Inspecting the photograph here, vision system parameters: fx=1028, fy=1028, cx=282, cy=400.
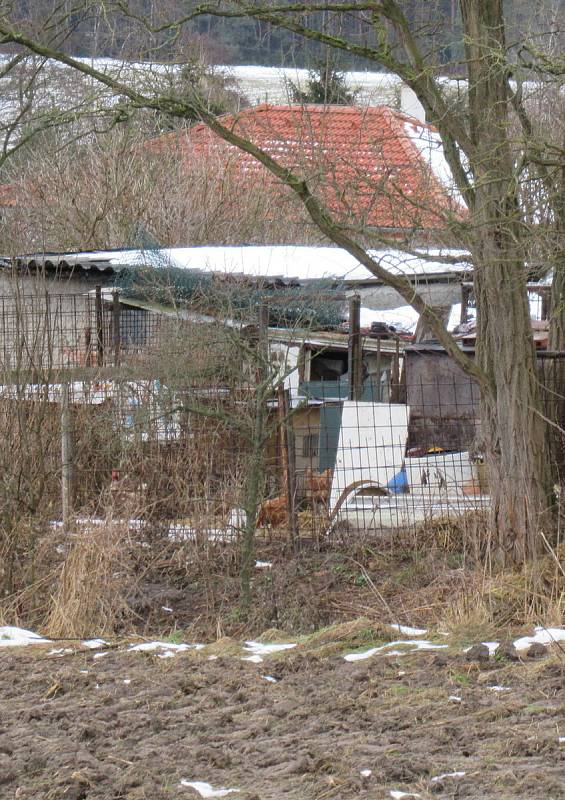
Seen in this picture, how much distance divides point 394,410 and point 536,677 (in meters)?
4.56

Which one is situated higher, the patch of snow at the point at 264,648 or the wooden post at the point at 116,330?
the wooden post at the point at 116,330

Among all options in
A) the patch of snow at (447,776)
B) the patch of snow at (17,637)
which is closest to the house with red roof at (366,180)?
the patch of snow at (17,637)

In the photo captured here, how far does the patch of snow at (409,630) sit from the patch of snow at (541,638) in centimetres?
64

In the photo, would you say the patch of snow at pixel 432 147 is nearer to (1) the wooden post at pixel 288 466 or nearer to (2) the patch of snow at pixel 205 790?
(1) the wooden post at pixel 288 466

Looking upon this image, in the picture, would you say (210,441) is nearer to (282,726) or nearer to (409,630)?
(409,630)

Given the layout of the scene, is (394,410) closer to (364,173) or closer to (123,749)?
(364,173)

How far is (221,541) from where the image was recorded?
8.45 meters

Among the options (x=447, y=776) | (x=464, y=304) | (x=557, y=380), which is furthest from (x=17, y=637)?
(x=464, y=304)

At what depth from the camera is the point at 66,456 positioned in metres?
8.50

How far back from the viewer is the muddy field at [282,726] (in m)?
3.88

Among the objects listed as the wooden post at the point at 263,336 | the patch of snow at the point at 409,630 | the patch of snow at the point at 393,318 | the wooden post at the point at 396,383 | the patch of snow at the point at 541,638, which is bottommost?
the patch of snow at the point at 409,630

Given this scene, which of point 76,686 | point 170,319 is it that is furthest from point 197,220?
point 76,686

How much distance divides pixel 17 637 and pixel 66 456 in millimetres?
1974

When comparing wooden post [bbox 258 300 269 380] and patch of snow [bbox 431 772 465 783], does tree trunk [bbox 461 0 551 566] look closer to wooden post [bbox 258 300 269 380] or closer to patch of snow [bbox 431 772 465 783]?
wooden post [bbox 258 300 269 380]
